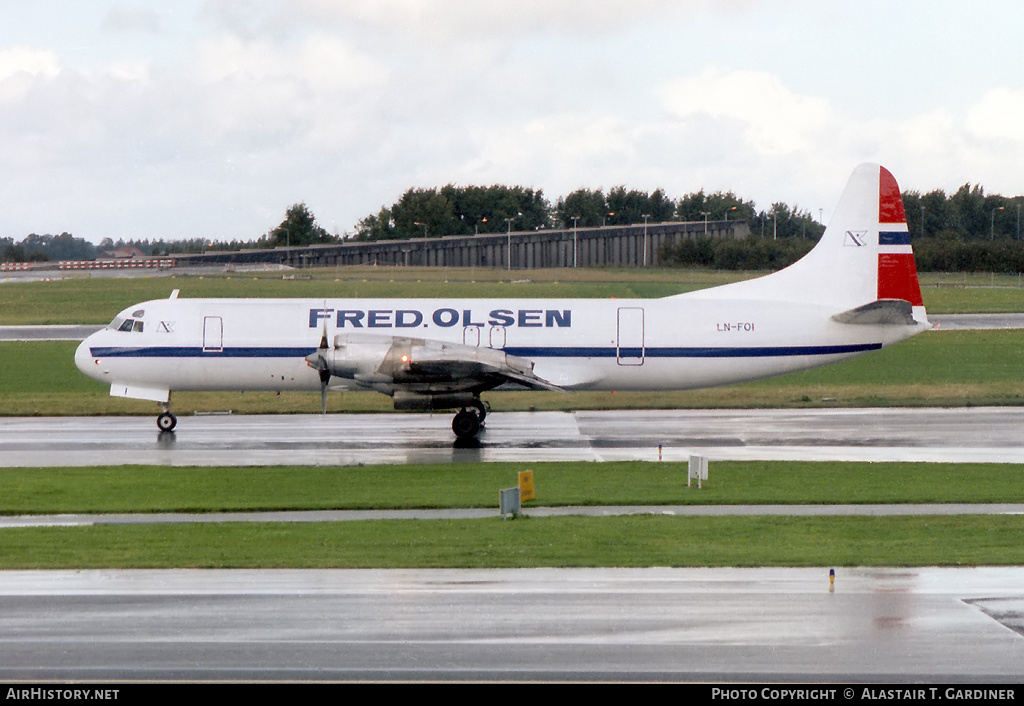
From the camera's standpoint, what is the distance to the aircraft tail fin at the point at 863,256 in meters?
32.8

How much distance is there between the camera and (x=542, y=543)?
17453 millimetres

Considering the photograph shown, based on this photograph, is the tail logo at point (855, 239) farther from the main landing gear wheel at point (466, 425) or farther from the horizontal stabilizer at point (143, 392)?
the horizontal stabilizer at point (143, 392)

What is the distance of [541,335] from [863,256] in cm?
1047

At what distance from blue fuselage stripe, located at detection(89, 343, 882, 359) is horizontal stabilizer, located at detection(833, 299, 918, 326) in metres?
0.78

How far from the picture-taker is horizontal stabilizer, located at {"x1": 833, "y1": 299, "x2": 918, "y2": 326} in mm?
30891

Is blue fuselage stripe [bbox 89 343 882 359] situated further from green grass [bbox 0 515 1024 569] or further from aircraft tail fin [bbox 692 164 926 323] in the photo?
green grass [bbox 0 515 1024 569]

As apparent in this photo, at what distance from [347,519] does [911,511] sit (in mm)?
10579

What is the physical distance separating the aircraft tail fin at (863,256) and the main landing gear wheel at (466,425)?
10.6 m

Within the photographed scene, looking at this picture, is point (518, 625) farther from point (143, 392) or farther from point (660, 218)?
point (660, 218)

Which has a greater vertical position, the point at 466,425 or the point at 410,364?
the point at 410,364

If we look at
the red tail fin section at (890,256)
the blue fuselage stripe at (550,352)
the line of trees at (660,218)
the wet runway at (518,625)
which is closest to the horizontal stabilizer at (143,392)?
the blue fuselage stripe at (550,352)

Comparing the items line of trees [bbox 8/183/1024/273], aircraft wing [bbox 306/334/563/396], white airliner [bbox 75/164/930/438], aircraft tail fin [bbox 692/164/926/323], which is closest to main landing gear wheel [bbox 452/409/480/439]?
white airliner [bbox 75/164/930/438]

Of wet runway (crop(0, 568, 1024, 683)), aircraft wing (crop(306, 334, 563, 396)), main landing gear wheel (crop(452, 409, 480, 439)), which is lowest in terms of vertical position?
wet runway (crop(0, 568, 1024, 683))

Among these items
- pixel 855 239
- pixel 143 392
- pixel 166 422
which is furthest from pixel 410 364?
pixel 855 239
